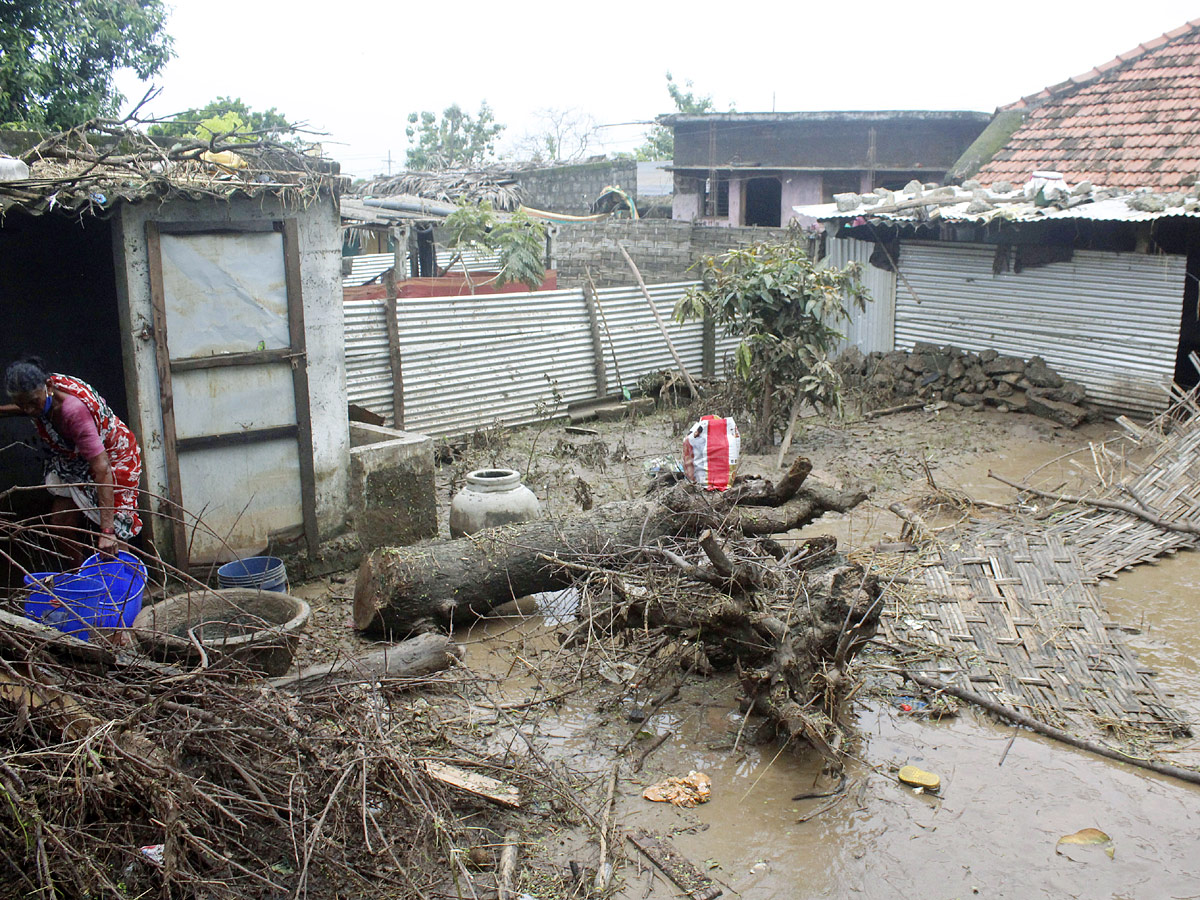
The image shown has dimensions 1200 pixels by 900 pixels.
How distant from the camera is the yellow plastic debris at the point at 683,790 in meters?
4.13

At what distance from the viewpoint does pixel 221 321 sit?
6.01 m

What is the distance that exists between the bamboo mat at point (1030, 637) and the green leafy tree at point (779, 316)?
10.9 feet

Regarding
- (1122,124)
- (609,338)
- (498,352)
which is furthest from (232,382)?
(1122,124)

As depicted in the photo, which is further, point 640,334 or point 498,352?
point 640,334

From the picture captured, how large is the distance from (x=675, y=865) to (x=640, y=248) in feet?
41.9

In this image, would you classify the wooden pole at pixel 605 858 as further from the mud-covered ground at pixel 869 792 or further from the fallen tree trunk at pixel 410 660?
the fallen tree trunk at pixel 410 660

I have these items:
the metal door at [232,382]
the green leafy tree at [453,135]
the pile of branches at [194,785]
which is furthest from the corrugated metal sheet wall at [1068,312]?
the green leafy tree at [453,135]

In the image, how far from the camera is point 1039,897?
3514 millimetres

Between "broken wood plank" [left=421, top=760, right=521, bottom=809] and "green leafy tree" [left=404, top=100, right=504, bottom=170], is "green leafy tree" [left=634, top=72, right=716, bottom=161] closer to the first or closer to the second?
"green leafy tree" [left=404, top=100, right=504, bottom=170]

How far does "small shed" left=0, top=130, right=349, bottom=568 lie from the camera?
5.64 m

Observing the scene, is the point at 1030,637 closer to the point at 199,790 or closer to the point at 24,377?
the point at 199,790

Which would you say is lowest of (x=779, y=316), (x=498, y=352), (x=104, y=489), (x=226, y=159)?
(x=104, y=489)

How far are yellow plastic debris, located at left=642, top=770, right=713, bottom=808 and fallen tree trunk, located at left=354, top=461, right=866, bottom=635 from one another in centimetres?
140

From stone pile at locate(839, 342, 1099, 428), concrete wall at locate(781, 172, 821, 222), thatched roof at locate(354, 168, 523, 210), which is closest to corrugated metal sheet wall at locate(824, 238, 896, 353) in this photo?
stone pile at locate(839, 342, 1099, 428)
